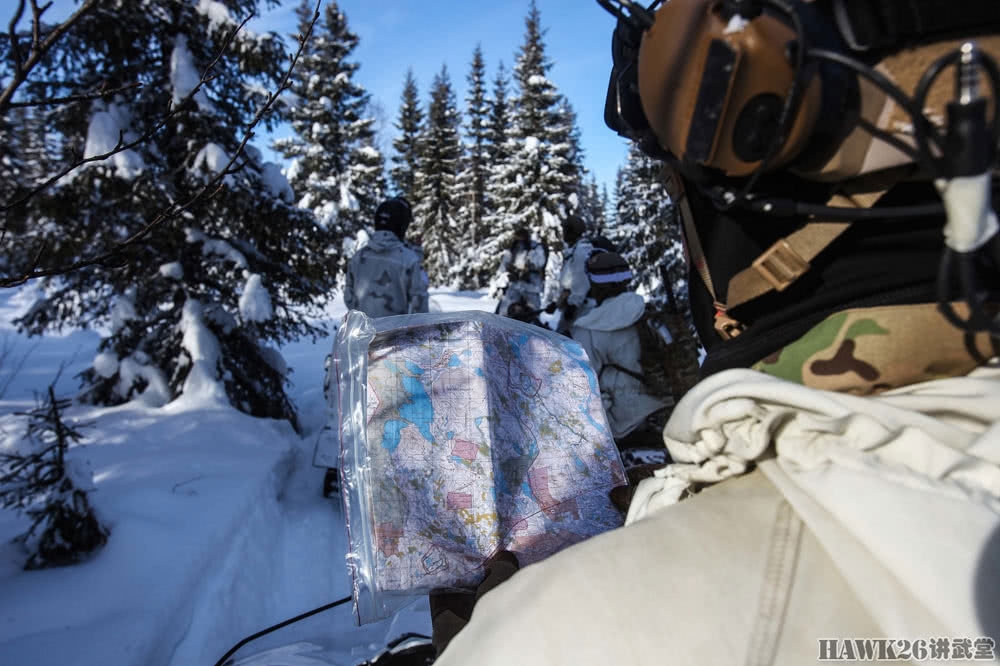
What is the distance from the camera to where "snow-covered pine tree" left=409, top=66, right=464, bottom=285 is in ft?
106

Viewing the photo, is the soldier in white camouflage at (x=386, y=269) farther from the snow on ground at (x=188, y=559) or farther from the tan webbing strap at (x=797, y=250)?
the tan webbing strap at (x=797, y=250)

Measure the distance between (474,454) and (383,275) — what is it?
4302 mm

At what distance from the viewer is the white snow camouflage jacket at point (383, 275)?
Result: 5598 millimetres

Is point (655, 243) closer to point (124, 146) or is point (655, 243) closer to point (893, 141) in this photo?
point (124, 146)

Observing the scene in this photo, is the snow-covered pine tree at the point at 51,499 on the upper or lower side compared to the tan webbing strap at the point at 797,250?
lower

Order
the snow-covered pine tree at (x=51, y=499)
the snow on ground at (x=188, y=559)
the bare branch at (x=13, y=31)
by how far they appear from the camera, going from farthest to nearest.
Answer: the snow-covered pine tree at (x=51, y=499) < the snow on ground at (x=188, y=559) < the bare branch at (x=13, y=31)

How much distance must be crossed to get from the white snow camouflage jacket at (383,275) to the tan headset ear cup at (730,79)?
4.91m

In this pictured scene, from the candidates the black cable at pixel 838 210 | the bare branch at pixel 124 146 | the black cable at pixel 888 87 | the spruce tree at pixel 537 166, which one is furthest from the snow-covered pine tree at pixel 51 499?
the spruce tree at pixel 537 166

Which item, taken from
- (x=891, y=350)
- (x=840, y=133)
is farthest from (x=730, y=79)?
(x=891, y=350)

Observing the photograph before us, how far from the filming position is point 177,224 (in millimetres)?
6328

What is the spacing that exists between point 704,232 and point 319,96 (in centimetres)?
2605

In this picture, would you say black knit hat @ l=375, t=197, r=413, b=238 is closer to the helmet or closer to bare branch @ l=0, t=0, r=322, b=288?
bare branch @ l=0, t=0, r=322, b=288

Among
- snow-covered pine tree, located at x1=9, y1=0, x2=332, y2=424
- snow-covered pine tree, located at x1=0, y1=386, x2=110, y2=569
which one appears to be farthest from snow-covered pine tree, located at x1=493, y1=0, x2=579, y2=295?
snow-covered pine tree, located at x1=0, y1=386, x2=110, y2=569

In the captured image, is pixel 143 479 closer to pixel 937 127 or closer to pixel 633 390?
pixel 633 390
